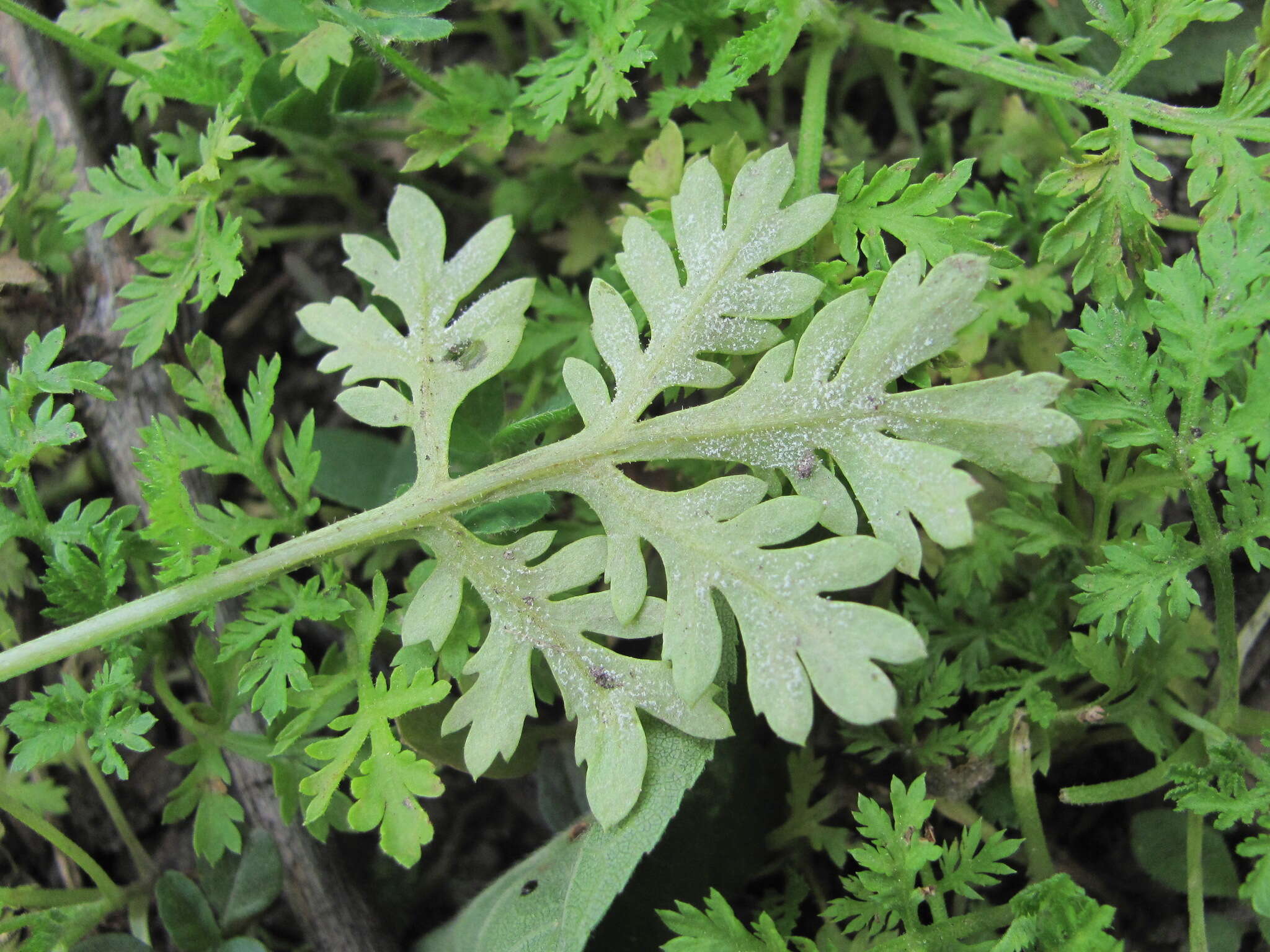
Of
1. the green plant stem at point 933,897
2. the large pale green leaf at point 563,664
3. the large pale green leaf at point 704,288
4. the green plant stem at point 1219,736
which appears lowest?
the green plant stem at point 933,897

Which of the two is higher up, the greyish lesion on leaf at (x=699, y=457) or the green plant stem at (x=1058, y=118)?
the green plant stem at (x=1058, y=118)

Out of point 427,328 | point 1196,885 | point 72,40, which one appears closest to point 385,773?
point 427,328

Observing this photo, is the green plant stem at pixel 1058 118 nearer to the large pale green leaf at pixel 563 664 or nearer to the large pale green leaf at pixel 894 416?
the large pale green leaf at pixel 894 416

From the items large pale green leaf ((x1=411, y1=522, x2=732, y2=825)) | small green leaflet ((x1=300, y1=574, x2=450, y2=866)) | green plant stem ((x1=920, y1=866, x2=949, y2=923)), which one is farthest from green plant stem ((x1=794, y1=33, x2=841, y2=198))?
green plant stem ((x1=920, y1=866, x2=949, y2=923))

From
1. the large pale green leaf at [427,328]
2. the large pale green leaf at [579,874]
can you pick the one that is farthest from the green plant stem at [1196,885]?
the large pale green leaf at [427,328]

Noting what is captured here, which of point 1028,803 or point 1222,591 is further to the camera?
point 1028,803

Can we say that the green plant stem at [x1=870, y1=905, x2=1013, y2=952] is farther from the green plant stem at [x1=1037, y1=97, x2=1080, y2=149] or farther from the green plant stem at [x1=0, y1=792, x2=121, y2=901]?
the green plant stem at [x1=0, y1=792, x2=121, y2=901]

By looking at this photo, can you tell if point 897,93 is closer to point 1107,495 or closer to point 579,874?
point 1107,495
